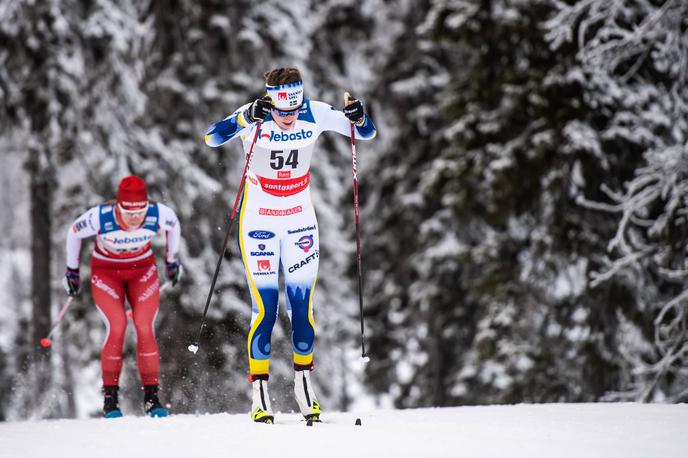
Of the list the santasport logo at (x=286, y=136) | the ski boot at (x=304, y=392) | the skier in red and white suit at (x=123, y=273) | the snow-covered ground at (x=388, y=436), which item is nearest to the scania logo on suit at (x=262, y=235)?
the santasport logo at (x=286, y=136)

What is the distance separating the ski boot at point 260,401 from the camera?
6746 mm

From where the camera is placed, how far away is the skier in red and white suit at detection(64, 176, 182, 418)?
26.8 ft

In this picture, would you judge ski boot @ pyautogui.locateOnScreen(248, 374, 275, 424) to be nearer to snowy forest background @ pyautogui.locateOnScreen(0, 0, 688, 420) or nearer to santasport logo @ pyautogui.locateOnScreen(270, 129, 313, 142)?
santasport logo @ pyautogui.locateOnScreen(270, 129, 313, 142)

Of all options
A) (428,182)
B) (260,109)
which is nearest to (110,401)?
(260,109)

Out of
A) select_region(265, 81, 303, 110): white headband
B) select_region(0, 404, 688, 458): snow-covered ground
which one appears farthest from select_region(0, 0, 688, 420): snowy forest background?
select_region(265, 81, 303, 110): white headband

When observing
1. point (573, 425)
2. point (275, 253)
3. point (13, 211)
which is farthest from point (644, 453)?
point (13, 211)

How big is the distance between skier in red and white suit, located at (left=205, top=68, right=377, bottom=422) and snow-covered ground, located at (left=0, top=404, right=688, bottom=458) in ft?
1.66

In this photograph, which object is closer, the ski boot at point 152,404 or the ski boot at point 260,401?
the ski boot at point 260,401

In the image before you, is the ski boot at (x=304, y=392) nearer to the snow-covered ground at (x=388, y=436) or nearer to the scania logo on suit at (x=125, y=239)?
the snow-covered ground at (x=388, y=436)

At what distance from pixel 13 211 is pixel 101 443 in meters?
45.8

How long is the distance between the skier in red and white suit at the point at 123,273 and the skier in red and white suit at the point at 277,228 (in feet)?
4.92

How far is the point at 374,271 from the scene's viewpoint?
20859 mm

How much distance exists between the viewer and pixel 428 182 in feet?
52.0

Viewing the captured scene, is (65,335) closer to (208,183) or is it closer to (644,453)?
(208,183)
